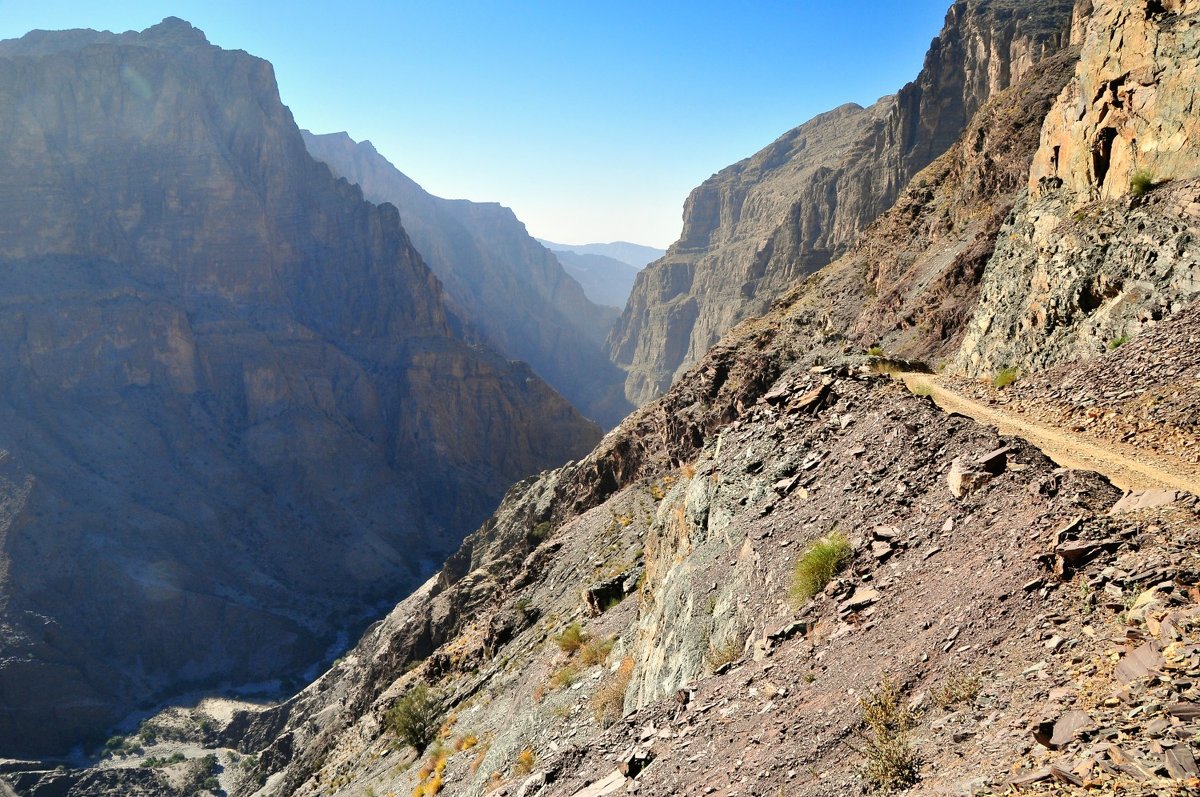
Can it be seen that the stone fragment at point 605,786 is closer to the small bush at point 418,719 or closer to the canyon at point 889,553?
the canyon at point 889,553

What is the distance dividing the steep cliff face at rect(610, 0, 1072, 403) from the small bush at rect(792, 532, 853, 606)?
148 ft

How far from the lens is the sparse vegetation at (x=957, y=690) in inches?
214

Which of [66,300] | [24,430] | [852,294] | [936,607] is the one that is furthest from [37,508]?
[936,607]

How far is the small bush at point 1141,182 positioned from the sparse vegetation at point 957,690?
14.8 meters

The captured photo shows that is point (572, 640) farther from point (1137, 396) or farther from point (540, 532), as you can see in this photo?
point (540, 532)

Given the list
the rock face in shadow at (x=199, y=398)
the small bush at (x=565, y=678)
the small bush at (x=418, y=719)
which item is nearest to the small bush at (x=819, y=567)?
the small bush at (x=565, y=678)

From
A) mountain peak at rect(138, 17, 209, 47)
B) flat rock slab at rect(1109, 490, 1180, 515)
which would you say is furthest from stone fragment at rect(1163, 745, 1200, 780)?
mountain peak at rect(138, 17, 209, 47)

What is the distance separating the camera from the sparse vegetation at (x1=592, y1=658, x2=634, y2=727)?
36.5 ft

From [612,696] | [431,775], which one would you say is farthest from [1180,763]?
[431,775]

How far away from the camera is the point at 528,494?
47.1 metres

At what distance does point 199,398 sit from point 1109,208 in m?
107

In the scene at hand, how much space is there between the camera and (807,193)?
104m

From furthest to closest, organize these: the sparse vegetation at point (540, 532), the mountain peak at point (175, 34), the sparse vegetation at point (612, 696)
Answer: the mountain peak at point (175, 34), the sparse vegetation at point (540, 532), the sparse vegetation at point (612, 696)

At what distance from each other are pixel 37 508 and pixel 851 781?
3508 inches
